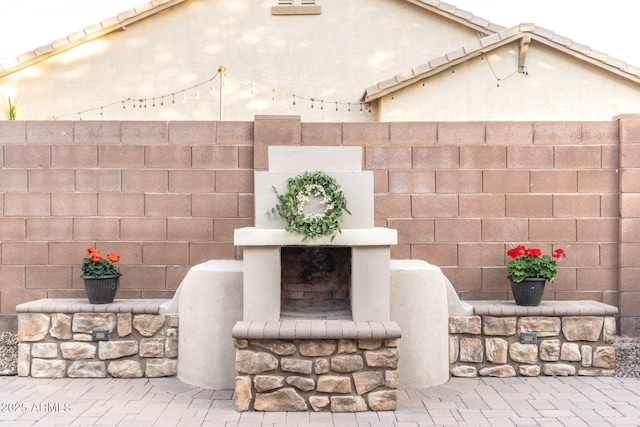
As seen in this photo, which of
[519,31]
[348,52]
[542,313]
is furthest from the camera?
[348,52]

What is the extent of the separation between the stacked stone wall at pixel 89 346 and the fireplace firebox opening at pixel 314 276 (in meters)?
1.06

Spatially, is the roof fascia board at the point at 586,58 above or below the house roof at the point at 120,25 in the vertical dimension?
below

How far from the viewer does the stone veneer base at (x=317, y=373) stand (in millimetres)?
3961

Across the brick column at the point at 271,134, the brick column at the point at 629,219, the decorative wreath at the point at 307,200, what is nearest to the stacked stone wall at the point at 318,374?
the decorative wreath at the point at 307,200

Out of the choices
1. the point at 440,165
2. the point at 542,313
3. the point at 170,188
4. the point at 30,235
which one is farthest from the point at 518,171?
the point at 30,235

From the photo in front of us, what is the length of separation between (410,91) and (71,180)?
4660 millimetres

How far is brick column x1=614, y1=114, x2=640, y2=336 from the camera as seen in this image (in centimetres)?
518

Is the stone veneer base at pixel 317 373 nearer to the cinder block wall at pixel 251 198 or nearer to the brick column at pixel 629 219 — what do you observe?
the cinder block wall at pixel 251 198

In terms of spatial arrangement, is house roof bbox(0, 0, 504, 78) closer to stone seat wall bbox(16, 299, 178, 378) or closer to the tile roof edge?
the tile roof edge

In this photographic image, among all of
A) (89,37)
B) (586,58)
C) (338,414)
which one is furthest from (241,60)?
(338,414)

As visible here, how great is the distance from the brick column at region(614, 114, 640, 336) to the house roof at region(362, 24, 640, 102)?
8.73 ft

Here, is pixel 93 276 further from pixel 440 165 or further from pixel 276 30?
pixel 276 30

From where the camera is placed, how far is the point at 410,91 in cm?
765

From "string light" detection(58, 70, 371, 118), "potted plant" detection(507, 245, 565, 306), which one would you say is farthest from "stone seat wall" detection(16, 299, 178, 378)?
"string light" detection(58, 70, 371, 118)
